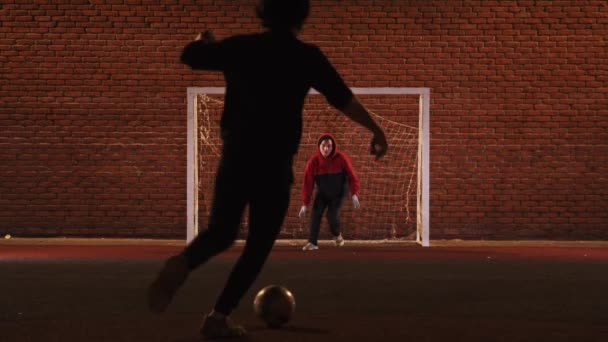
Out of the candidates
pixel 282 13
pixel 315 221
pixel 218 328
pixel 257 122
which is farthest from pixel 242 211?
pixel 315 221

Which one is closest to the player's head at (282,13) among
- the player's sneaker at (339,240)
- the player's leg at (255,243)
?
the player's leg at (255,243)

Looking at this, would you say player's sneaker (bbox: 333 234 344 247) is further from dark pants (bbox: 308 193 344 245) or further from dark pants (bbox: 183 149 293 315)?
dark pants (bbox: 183 149 293 315)

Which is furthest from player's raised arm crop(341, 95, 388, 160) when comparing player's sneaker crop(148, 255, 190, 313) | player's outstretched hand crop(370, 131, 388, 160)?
player's sneaker crop(148, 255, 190, 313)

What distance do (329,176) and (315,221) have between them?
2.20 feet

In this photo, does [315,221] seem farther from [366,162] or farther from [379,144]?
[379,144]

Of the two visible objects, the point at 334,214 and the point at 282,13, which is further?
the point at 334,214

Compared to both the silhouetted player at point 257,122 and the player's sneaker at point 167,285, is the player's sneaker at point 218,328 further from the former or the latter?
the player's sneaker at point 167,285

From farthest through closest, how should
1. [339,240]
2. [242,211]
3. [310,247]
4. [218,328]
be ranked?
[339,240]
[310,247]
[218,328]
[242,211]

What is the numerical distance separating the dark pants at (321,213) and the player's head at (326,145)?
0.61 m

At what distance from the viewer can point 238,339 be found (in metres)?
5.26

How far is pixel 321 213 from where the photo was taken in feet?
44.1

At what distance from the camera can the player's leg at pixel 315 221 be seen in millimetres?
13234

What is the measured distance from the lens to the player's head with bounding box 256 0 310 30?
16.3 ft

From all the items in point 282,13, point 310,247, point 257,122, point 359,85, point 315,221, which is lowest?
point 310,247
